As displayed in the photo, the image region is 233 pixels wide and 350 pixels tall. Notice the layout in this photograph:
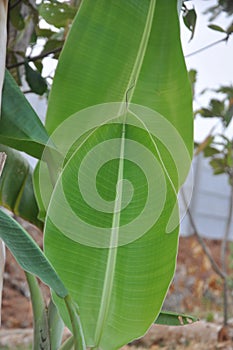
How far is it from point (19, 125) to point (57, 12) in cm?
32

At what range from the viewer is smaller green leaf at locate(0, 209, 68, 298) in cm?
41

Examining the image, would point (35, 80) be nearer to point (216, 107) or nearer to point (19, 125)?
point (19, 125)

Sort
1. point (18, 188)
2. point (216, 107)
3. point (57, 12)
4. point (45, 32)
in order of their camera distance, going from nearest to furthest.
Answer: point (18, 188) < point (57, 12) < point (45, 32) < point (216, 107)

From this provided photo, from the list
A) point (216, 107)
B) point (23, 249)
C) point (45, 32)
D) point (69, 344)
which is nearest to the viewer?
point (23, 249)

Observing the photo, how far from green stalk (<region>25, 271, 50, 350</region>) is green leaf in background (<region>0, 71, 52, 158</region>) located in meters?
0.15

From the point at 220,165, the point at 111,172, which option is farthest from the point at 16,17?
the point at 220,165

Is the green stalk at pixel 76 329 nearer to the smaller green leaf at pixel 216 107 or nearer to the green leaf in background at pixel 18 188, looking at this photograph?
the green leaf in background at pixel 18 188

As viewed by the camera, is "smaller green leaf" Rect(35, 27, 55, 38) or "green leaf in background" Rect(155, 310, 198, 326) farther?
"smaller green leaf" Rect(35, 27, 55, 38)

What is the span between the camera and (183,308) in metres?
3.12

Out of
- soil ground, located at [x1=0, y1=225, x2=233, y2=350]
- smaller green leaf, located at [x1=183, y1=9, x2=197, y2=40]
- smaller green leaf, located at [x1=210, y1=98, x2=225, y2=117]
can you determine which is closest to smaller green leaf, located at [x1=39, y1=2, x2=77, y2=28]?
smaller green leaf, located at [x1=183, y1=9, x2=197, y2=40]

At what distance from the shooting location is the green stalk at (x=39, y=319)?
23.4 inches

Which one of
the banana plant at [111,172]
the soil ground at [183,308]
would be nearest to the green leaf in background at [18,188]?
the banana plant at [111,172]

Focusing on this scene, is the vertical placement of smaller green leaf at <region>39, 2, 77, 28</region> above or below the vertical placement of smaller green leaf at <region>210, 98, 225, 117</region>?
above

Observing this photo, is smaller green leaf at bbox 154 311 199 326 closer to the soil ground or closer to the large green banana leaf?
the large green banana leaf
